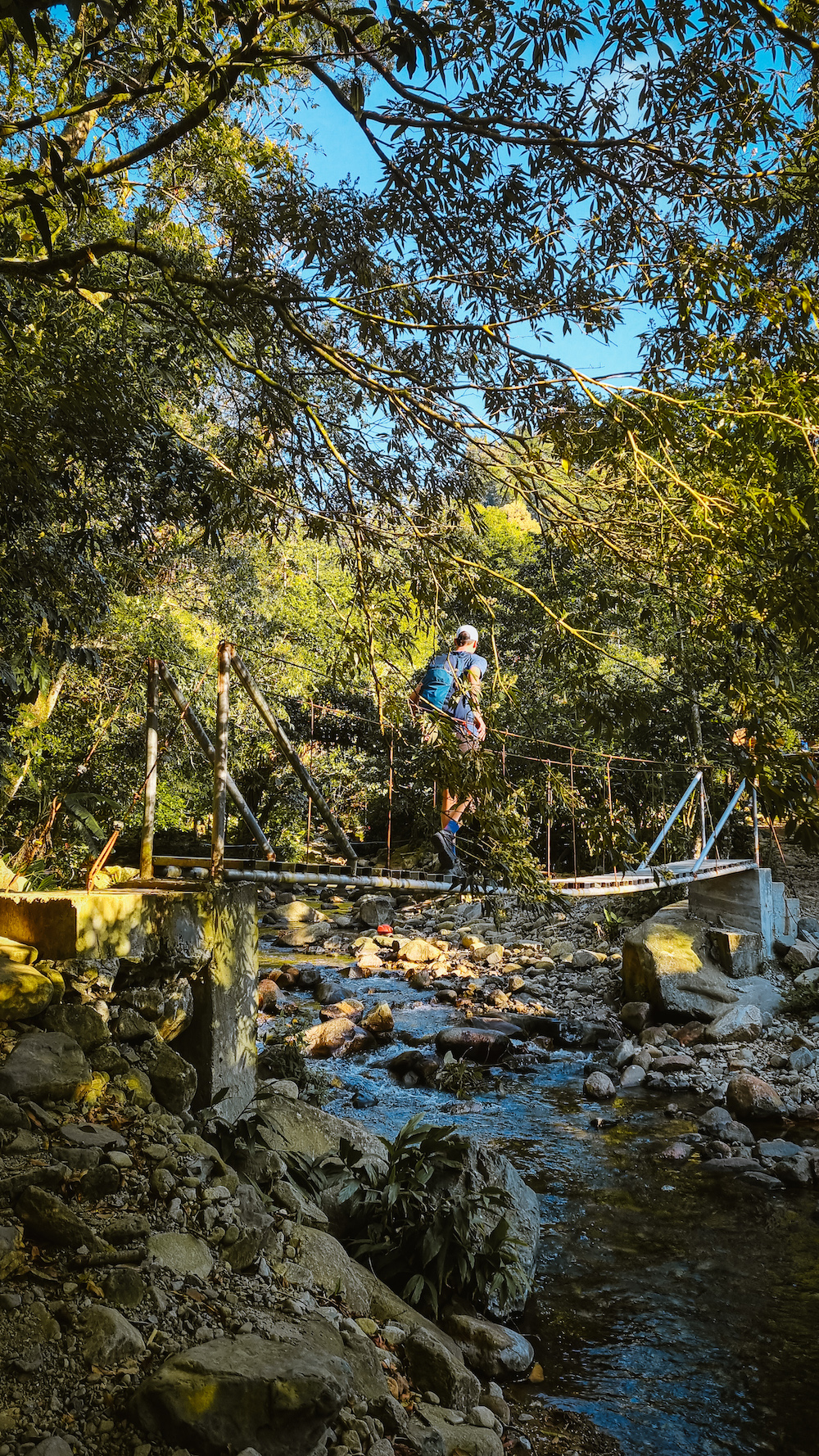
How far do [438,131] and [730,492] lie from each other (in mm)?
1612

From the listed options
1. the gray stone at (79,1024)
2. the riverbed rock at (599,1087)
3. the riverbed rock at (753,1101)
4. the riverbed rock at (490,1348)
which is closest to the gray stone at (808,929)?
the riverbed rock at (753,1101)

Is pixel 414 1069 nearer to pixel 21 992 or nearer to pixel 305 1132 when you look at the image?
pixel 305 1132

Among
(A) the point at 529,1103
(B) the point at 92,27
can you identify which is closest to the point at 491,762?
(A) the point at 529,1103

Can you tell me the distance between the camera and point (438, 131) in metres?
3.20

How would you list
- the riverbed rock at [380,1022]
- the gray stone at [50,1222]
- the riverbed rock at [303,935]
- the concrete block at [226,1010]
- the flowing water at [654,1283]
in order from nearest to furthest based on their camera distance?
the gray stone at [50,1222] < the flowing water at [654,1283] < the concrete block at [226,1010] < the riverbed rock at [380,1022] < the riverbed rock at [303,935]

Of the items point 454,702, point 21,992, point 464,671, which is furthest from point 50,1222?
point 464,671

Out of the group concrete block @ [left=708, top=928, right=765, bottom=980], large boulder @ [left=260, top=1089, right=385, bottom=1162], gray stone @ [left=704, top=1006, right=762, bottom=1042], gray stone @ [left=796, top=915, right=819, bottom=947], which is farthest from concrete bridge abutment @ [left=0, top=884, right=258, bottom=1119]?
gray stone @ [left=796, top=915, right=819, bottom=947]

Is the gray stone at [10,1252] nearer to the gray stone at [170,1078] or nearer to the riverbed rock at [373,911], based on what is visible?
the gray stone at [170,1078]

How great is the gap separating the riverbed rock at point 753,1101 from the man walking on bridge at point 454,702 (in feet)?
8.12

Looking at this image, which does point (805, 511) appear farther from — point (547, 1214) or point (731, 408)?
point (547, 1214)

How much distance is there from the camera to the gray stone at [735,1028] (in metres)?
7.36

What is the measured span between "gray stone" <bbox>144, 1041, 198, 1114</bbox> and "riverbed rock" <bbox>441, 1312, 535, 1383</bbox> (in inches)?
50.7

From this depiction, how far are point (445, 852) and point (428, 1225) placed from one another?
2.24 meters

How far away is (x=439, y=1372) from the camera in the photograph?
283 centimetres
